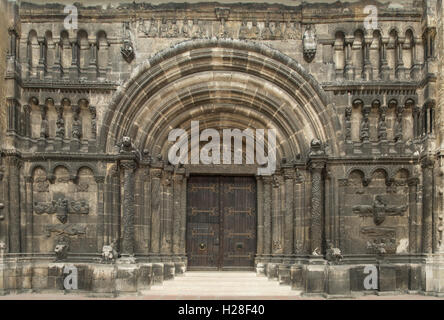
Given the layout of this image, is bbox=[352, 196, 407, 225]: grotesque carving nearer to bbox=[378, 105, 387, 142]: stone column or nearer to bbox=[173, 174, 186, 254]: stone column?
bbox=[378, 105, 387, 142]: stone column

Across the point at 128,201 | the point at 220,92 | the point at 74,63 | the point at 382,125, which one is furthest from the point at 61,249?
the point at 382,125

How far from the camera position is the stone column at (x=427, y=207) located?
32.0ft

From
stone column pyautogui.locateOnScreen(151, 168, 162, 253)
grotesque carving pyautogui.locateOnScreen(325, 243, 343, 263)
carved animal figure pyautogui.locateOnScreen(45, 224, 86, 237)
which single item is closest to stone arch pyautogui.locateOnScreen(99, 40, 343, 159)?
stone column pyautogui.locateOnScreen(151, 168, 162, 253)

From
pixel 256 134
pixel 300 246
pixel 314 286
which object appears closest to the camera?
pixel 314 286

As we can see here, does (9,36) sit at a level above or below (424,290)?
above

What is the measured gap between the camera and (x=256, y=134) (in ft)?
36.4

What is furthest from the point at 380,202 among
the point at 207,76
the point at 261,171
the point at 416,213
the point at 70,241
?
the point at 70,241

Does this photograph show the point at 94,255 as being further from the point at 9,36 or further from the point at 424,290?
the point at 424,290

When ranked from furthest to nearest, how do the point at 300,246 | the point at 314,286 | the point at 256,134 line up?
the point at 256,134
the point at 300,246
the point at 314,286

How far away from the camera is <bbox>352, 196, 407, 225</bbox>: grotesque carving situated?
32.9ft

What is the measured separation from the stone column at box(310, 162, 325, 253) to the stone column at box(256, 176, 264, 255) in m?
1.64

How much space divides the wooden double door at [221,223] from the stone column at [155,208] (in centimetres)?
103

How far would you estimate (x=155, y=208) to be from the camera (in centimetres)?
1064

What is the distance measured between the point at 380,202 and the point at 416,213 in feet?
2.54
